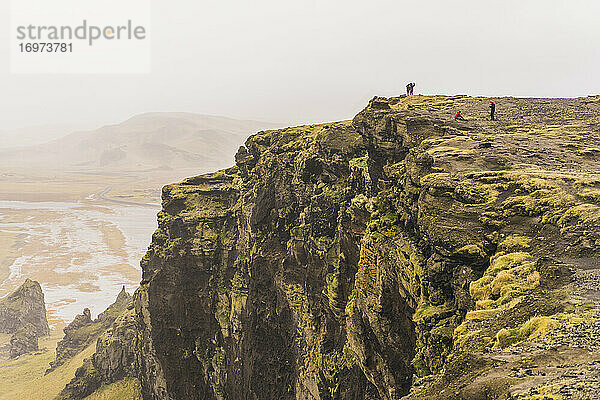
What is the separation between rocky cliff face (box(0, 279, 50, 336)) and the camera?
98562 mm

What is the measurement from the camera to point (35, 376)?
7694cm

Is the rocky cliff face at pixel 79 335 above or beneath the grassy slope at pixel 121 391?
beneath

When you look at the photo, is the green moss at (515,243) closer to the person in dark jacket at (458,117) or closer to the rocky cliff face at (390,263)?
the rocky cliff face at (390,263)

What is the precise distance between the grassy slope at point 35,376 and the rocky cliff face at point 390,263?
18.4 meters

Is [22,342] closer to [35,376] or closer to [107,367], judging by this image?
[35,376]

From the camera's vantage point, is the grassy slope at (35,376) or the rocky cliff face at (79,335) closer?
the grassy slope at (35,376)

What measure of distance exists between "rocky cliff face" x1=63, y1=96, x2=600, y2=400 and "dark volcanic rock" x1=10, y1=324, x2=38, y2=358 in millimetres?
49298

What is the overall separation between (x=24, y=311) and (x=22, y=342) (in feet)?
28.3

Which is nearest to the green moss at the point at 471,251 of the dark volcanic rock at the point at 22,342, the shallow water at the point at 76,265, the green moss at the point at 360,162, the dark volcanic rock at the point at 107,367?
Answer: the green moss at the point at 360,162

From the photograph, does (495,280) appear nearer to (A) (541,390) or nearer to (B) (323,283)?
(A) (541,390)

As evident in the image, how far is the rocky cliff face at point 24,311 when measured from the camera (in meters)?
98.6

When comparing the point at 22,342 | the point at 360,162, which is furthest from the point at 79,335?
the point at 360,162

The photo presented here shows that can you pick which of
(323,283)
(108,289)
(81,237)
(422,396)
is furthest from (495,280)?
(81,237)

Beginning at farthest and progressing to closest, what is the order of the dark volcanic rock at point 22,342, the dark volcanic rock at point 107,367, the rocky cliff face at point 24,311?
the rocky cliff face at point 24,311 < the dark volcanic rock at point 22,342 < the dark volcanic rock at point 107,367
